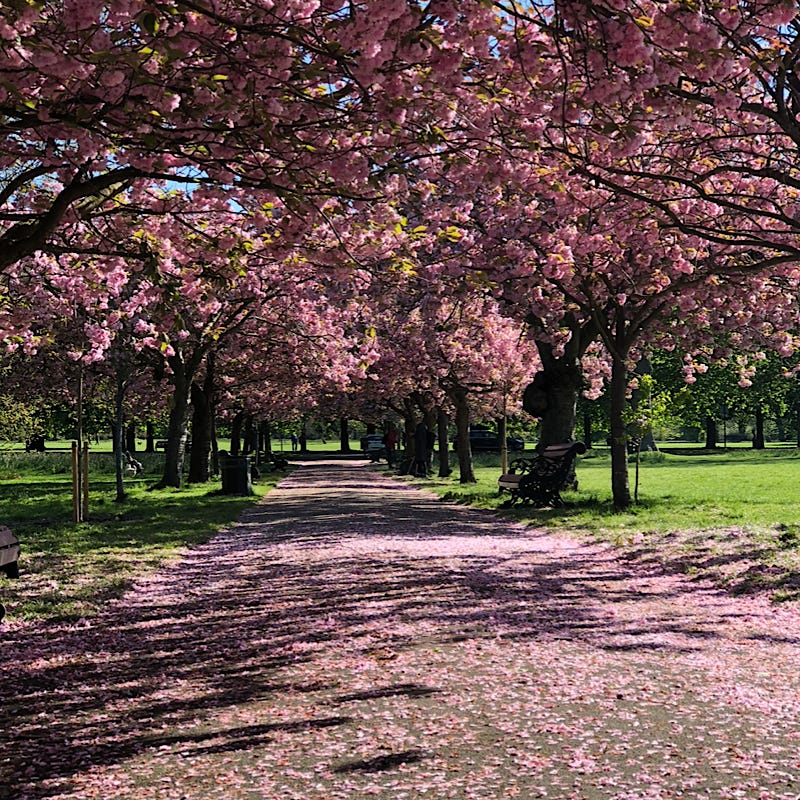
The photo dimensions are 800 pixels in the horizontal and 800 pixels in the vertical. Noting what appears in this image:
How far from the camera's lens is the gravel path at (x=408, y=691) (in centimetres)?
442

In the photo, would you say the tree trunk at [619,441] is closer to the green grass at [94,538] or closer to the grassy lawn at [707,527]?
the grassy lawn at [707,527]

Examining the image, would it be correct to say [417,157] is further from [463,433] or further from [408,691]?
[463,433]

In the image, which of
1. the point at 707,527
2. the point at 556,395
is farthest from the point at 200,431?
the point at 707,527

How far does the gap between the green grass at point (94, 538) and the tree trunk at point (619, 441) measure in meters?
7.08

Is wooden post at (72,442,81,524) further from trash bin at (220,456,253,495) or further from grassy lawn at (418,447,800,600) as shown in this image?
trash bin at (220,456,253,495)

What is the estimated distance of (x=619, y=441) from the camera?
18469 millimetres

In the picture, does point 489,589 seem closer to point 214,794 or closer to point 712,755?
point 712,755

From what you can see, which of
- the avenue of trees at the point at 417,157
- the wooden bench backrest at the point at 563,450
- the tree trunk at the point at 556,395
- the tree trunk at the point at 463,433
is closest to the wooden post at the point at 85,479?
the avenue of trees at the point at 417,157

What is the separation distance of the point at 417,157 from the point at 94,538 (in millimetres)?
9647

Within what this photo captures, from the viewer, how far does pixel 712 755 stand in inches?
183

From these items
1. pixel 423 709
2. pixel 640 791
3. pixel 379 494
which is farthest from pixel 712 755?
pixel 379 494

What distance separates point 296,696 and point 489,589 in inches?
166

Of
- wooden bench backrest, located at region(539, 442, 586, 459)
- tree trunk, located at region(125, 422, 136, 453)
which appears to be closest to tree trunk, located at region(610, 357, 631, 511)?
wooden bench backrest, located at region(539, 442, 586, 459)

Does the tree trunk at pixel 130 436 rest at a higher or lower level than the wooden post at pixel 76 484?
higher
